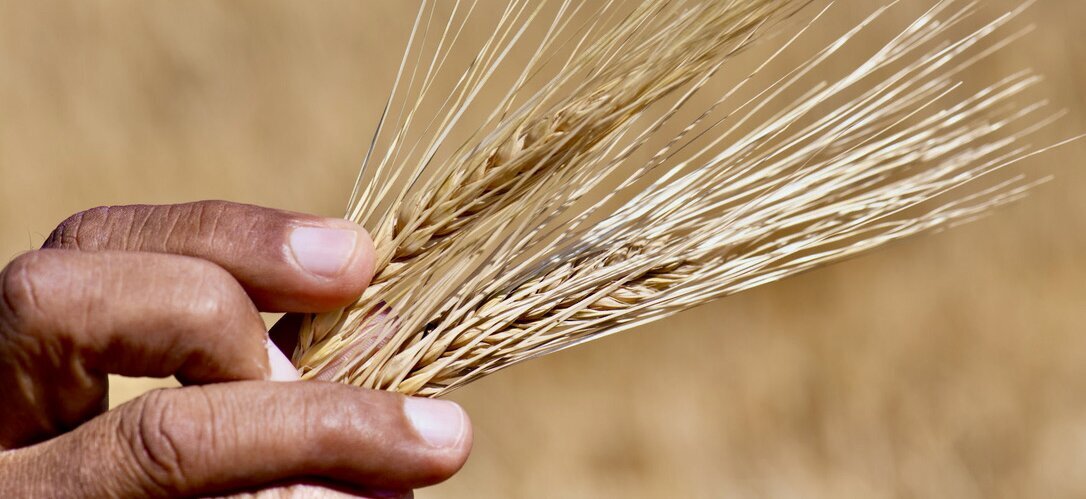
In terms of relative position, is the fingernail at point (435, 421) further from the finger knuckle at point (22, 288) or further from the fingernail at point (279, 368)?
the finger knuckle at point (22, 288)

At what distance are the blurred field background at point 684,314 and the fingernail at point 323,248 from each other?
103cm

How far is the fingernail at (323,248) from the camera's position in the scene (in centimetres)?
54

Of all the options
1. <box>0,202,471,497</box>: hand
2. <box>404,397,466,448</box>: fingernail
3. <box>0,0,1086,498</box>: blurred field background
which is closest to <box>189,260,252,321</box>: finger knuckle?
<box>0,202,471,497</box>: hand

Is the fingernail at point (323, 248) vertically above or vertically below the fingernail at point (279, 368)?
above

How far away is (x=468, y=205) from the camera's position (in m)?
0.56

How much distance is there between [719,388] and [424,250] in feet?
3.42

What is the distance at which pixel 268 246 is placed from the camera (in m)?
0.58

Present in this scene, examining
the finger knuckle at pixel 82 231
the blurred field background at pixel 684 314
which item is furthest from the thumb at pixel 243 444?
the blurred field background at pixel 684 314

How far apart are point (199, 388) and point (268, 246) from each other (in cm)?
9

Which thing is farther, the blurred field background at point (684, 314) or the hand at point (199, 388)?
the blurred field background at point (684, 314)

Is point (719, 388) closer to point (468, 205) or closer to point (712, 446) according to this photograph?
point (712, 446)

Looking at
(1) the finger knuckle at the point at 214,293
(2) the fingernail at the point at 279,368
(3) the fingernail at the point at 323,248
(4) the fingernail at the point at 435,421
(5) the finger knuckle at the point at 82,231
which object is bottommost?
(4) the fingernail at the point at 435,421

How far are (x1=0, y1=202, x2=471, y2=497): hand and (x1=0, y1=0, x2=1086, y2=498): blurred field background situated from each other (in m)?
1.01

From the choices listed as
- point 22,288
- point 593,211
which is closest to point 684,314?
point 593,211
